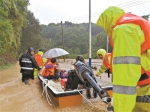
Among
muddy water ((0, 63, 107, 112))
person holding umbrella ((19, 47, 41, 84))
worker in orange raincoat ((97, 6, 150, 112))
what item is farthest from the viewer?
person holding umbrella ((19, 47, 41, 84))

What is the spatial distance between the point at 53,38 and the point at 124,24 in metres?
58.2

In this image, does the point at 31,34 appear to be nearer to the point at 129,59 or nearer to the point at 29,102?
the point at 29,102

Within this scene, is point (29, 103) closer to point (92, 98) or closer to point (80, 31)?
point (92, 98)

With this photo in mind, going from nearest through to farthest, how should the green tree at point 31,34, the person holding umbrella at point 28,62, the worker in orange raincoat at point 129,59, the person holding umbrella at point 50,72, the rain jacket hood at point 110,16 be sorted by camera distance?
1. the worker in orange raincoat at point 129,59
2. the rain jacket hood at point 110,16
3. the person holding umbrella at point 50,72
4. the person holding umbrella at point 28,62
5. the green tree at point 31,34

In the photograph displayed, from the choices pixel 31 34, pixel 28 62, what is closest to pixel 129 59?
pixel 28 62

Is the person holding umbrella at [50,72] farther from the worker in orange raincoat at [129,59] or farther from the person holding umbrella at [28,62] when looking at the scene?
the worker in orange raincoat at [129,59]

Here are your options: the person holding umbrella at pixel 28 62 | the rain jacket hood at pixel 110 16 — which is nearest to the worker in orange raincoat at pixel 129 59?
the rain jacket hood at pixel 110 16

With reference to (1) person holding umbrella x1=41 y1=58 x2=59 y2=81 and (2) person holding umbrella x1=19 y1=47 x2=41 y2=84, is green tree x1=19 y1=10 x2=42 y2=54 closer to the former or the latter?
(2) person holding umbrella x1=19 y1=47 x2=41 y2=84

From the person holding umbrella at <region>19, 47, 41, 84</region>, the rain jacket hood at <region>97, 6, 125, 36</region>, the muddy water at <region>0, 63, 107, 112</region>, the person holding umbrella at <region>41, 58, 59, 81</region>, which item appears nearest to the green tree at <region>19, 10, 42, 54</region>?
the person holding umbrella at <region>19, 47, 41, 84</region>

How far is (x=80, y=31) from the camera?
56094 millimetres

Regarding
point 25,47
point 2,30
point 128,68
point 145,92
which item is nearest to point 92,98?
point 145,92

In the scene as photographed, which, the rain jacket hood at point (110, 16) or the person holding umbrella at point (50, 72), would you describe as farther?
the person holding umbrella at point (50, 72)

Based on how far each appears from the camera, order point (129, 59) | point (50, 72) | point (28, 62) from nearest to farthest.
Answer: point (129, 59)
point (50, 72)
point (28, 62)

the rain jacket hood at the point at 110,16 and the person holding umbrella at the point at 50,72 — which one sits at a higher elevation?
the rain jacket hood at the point at 110,16
